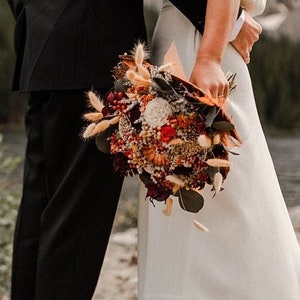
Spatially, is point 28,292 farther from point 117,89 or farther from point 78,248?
point 117,89

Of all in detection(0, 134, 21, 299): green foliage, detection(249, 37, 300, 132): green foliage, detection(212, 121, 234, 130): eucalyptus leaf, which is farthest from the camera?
detection(249, 37, 300, 132): green foliage

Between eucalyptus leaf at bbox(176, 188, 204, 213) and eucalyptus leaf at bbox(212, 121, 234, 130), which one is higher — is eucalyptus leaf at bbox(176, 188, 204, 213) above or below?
below

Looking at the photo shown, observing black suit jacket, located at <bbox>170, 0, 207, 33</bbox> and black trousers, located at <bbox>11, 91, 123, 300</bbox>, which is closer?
black suit jacket, located at <bbox>170, 0, 207, 33</bbox>

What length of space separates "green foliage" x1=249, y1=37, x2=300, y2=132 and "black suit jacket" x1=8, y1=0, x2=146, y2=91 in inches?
187

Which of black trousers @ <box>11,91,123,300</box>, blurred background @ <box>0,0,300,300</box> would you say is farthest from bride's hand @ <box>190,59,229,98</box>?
blurred background @ <box>0,0,300,300</box>

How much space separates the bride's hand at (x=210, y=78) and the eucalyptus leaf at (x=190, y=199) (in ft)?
0.89

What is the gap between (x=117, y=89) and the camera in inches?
125

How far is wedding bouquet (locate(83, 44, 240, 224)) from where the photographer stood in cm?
307

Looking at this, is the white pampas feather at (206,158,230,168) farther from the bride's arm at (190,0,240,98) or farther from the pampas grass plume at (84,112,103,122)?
the pampas grass plume at (84,112,103,122)

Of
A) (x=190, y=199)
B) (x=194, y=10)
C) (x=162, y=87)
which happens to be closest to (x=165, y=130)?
(x=162, y=87)

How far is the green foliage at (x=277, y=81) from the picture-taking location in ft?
26.7

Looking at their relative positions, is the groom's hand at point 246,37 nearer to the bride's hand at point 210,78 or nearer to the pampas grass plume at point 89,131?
the bride's hand at point 210,78

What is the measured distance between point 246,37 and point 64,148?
63 cm

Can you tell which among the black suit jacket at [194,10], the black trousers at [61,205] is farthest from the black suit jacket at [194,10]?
the black trousers at [61,205]
